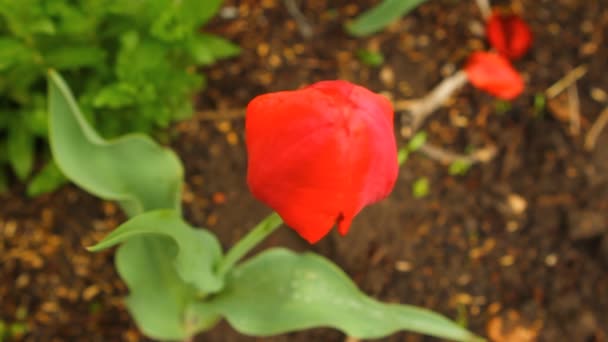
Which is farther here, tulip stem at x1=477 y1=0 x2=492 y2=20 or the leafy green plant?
tulip stem at x1=477 y1=0 x2=492 y2=20

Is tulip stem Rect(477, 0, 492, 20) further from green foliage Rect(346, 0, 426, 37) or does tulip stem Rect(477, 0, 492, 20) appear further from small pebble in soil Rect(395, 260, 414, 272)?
small pebble in soil Rect(395, 260, 414, 272)

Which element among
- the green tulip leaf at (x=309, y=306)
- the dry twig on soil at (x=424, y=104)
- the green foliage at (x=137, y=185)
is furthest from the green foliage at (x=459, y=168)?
the green foliage at (x=137, y=185)

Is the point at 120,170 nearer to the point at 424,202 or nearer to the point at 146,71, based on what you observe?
the point at 146,71

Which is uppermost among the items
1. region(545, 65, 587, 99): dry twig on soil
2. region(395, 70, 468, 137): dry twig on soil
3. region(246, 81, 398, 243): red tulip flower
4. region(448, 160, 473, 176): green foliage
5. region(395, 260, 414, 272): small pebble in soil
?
region(246, 81, 398, 243): red tulip flower

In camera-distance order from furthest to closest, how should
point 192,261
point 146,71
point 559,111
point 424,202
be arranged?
point 559,111 → point 424,202 → point 146,71 → point 192,261

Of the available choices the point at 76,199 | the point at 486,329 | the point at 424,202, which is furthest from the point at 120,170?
the point at 486,329

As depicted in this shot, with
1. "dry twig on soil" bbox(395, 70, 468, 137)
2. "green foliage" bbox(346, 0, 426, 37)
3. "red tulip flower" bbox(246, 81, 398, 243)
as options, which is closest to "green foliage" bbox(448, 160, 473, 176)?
"dry twig on soil" bbox(395, 70, 468, 137)

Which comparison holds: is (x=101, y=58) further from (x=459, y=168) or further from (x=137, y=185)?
(x=459, y=168)
